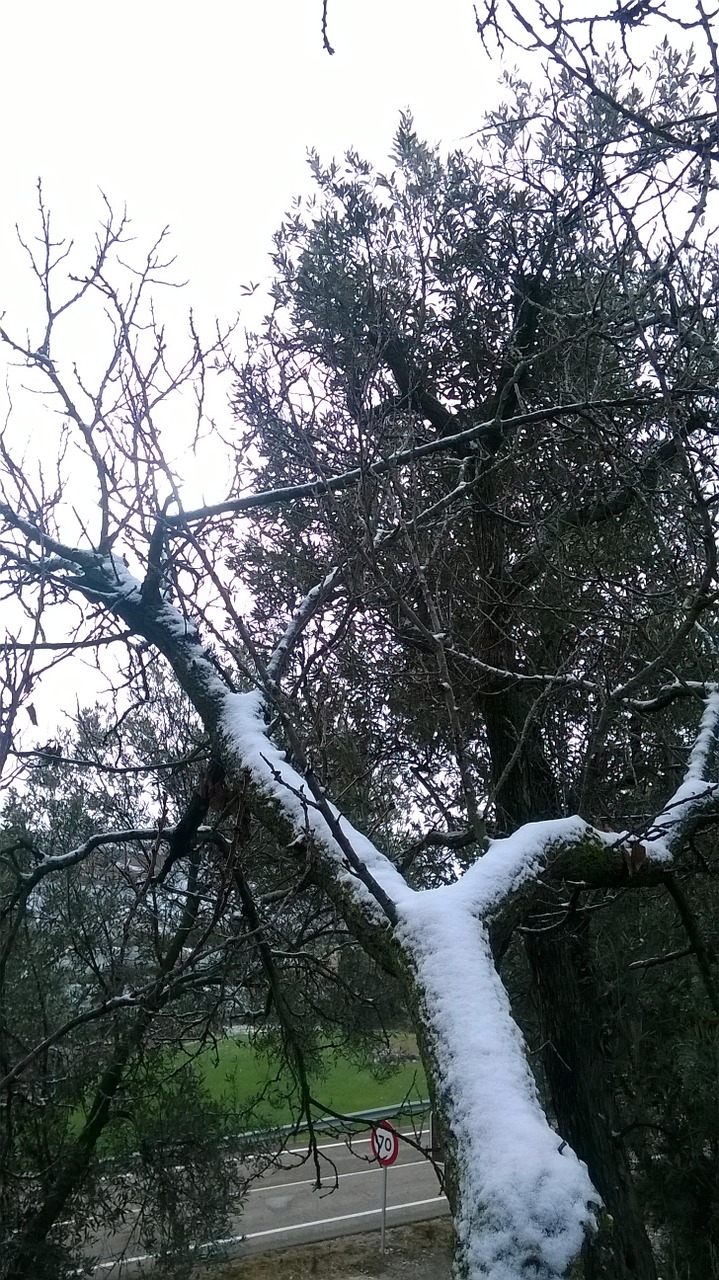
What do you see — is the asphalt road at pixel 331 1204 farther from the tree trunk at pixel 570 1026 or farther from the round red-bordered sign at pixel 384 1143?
the tree trunk at pixel 570 1026

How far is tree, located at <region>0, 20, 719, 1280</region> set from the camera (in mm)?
2404

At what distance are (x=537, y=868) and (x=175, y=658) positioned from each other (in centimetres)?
172

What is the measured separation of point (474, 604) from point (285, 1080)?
220 inches

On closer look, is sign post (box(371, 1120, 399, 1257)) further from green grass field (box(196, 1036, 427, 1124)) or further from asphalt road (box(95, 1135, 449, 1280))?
asphalt road (box(95, 1135, 449, 1280))

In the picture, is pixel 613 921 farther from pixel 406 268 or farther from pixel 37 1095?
pixel 406 268

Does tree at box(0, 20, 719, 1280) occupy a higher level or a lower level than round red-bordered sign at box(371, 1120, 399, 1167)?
higher

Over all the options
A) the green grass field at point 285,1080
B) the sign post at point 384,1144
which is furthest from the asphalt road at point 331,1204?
the sign post at point 384,1144

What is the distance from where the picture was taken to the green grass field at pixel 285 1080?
915cm

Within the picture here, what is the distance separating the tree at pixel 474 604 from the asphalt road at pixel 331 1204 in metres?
6.01

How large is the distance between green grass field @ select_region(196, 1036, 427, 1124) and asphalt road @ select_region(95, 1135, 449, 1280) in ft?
2.46

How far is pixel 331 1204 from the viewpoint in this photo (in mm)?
13305

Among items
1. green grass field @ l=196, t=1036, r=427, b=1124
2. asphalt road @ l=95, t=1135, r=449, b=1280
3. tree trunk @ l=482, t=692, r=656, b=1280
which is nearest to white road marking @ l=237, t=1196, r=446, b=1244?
asphalt road @ l=95, t=1135, r=449, b=1280

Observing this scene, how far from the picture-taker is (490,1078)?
1.92 metres

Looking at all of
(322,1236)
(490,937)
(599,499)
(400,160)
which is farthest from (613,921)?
(322,1236)
